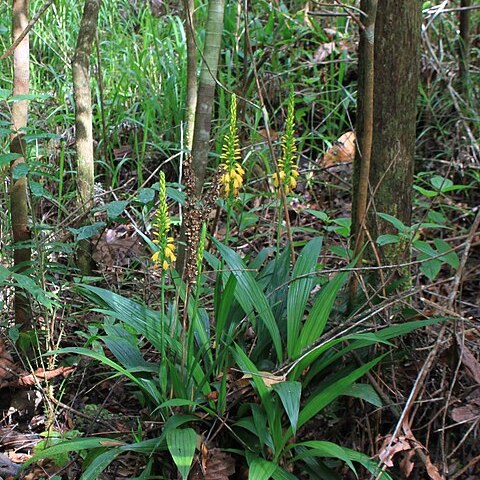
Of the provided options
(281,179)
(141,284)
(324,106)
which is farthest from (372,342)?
(324,106)

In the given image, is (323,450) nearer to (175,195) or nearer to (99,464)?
(99,464)

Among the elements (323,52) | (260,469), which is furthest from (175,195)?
(323,52)

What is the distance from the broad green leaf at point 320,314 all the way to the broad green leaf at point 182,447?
0.53 meters

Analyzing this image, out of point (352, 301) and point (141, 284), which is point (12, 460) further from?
point (352, 301)

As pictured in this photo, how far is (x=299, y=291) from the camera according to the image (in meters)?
2.86

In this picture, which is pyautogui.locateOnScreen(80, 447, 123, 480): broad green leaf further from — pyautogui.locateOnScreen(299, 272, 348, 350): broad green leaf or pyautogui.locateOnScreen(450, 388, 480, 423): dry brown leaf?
pyautogui.locateOnScreen(450, 388, 480, 423): dry brown leaf

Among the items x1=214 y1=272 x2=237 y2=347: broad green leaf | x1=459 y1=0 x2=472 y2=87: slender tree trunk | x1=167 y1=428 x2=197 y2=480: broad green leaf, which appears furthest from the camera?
x1=459 y1=0 x2=472 y2=87: slender tree trunk

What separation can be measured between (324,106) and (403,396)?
285 cm

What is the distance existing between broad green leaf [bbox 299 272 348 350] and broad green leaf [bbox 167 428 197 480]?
0.53 metres

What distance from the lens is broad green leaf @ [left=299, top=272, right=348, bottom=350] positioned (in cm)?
269

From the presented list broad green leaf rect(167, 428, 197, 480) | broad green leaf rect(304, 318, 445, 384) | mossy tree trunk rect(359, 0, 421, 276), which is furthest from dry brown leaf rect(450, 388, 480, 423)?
broad green leaf rect(167, 428, 197, 480)

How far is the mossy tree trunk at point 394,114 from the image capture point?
9.83 feet

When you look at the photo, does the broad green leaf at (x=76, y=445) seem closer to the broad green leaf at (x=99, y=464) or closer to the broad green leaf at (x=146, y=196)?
the broad green leaf at (x=99, y=464)

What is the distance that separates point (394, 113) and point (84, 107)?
1626mm
